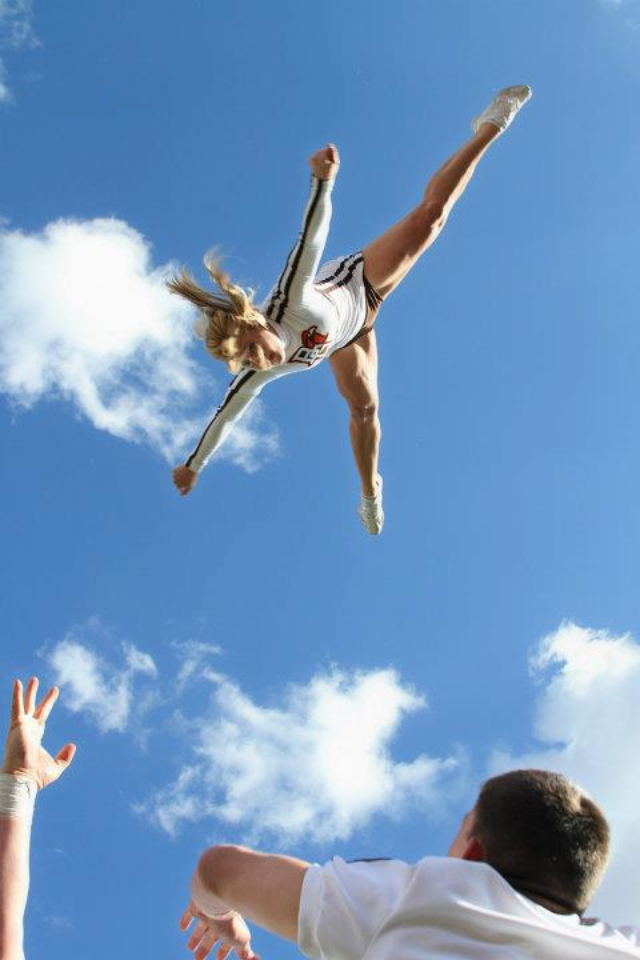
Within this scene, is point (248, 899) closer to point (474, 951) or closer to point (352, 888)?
point (352, 888)

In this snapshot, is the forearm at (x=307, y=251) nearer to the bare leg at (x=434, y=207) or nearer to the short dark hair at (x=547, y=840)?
the bare leg at (x=434, y=207)

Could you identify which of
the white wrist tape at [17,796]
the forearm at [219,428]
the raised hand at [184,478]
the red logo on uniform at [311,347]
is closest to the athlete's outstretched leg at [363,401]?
the red logo on uniform at [311,347]

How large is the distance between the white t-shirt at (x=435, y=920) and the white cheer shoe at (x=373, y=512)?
7.22m

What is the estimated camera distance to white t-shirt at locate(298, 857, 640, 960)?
212 cm

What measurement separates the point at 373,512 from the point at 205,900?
23.3 ft

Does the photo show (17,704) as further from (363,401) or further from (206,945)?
(363,401)

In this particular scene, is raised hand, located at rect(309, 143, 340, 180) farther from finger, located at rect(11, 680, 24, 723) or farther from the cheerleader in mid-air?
finger, located at rect(11, 680, 24, 723)

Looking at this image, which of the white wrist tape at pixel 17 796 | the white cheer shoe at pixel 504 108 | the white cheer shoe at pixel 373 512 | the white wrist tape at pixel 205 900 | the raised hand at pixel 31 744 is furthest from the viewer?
the white cheer shoe at pixel 373 512

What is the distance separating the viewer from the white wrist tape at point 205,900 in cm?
247

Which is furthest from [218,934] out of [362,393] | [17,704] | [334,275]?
[362,393]

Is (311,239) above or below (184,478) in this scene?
above

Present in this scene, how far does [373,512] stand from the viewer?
9555 millimetres

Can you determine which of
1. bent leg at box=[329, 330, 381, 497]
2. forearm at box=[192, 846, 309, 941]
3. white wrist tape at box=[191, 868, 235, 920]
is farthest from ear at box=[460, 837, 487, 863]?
bent leg at box=[329, 330, 381, 497]

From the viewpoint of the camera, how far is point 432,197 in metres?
7.76
